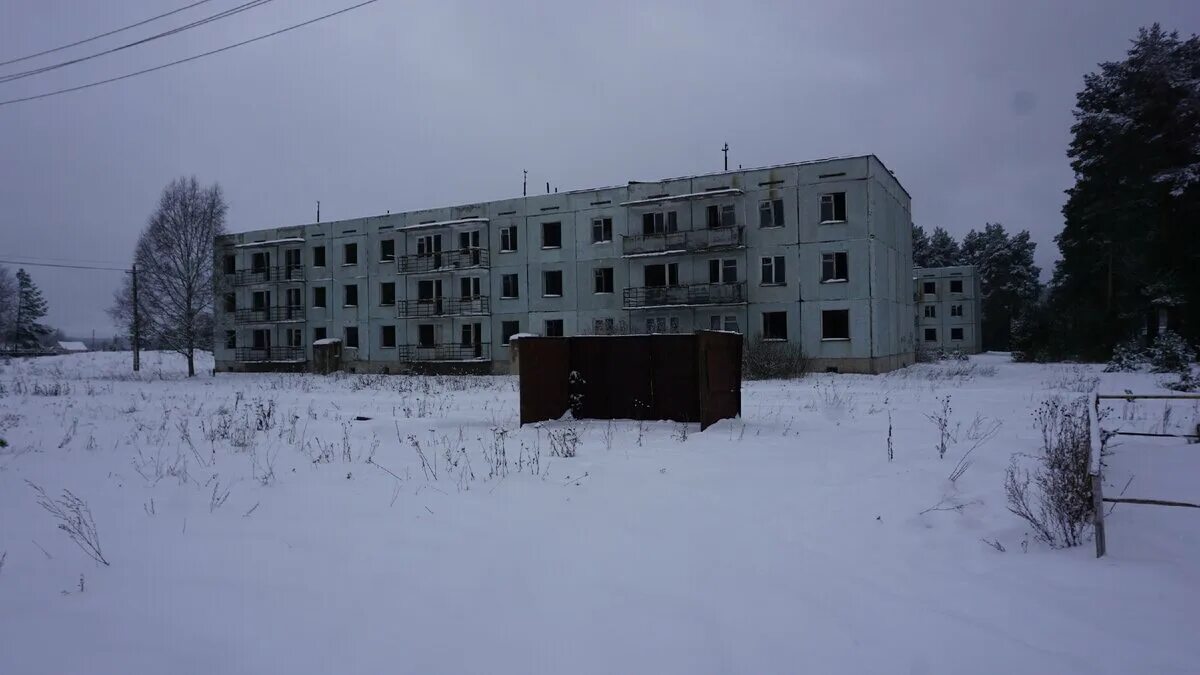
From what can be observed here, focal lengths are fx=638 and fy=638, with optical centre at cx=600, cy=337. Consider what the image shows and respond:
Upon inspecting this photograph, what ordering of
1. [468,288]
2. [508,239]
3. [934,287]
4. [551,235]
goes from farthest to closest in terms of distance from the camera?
1. [934,287]
2. [468,288]
3. [508,239]
4. [551,235]

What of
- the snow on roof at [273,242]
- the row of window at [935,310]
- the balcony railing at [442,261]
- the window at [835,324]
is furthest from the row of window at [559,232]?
the row of window at [935,310]

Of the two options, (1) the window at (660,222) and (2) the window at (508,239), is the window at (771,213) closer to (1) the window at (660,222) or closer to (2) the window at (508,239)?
(1) the window at (660,222)

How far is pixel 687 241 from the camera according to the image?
33281 millimetres

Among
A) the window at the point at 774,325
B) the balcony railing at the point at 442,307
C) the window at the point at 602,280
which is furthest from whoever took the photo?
the balcony railing at the point at 442,307

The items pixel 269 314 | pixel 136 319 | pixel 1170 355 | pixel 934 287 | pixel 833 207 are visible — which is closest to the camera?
pixel 1170 355

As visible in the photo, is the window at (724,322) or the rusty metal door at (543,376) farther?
the window at (724,322)

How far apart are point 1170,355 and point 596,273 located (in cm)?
2497

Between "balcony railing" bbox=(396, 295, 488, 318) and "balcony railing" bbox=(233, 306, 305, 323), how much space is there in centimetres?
875

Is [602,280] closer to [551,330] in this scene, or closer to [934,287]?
[551,330]

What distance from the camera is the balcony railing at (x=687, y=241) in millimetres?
32188

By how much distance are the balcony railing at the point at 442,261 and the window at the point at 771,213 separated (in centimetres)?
1644

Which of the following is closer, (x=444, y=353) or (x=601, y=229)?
(x=601, y=229)

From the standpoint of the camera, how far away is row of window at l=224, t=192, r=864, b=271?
3066 centimetres

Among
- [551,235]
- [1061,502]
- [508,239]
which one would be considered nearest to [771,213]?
[551,235]
